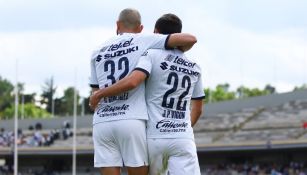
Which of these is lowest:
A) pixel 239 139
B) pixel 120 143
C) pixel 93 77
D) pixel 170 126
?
pixel 239 139

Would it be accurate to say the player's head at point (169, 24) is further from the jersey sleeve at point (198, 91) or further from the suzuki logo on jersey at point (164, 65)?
the jersey sleeve at point (198, 91)

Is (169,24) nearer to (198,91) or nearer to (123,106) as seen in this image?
(198,91)

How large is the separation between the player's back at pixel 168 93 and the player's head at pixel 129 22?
Result: 0.78ft

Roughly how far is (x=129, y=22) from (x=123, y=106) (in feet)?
2.31

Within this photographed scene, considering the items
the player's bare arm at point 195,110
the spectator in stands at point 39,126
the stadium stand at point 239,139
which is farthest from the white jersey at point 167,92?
the spectator in stands at point 39,126

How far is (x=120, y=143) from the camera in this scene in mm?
6480

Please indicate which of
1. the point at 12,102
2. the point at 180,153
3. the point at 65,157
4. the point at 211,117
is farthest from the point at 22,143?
the point at 12,102

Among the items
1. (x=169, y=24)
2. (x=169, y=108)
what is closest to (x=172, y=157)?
(x=169, y=108)

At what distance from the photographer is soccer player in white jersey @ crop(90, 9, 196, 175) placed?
6.46 m

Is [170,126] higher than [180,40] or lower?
lower

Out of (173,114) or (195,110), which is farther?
(195,110)

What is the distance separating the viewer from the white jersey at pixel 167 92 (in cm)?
657

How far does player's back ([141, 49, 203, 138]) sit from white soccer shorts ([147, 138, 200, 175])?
0.19 ft

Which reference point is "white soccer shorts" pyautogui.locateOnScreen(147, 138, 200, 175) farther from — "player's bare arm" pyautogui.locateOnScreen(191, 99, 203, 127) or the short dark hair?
the short dark hair
